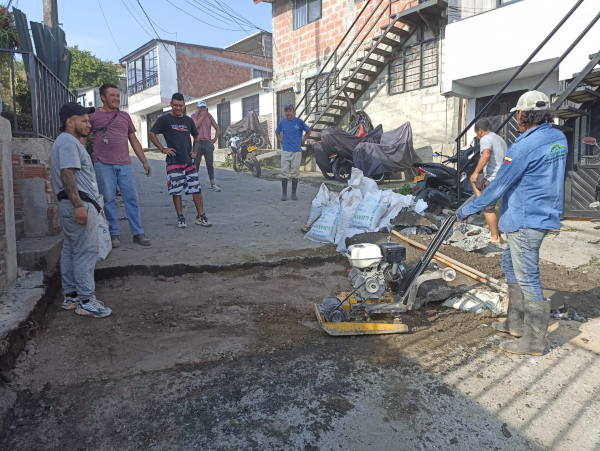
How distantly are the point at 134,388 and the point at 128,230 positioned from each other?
12.7 ft

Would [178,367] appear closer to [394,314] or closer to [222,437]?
[222,437]

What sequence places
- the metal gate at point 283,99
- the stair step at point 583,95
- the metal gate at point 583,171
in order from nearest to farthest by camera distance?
the stair step at point 583,95 → the metal gate at point 583,171 → the metal gate at point 283,99

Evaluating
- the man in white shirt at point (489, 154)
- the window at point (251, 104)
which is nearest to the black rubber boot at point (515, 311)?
the man in white shirt at point (489, 154)

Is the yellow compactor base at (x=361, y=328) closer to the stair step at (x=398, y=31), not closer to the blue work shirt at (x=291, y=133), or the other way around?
the blue work shirt at (x=291, y=133)

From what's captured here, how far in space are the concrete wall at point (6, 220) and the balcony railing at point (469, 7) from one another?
9.03m

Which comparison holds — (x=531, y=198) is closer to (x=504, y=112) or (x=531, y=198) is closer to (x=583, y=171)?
(x=583, y=171)

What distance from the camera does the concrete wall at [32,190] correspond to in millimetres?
4305

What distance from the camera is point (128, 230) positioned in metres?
5.87

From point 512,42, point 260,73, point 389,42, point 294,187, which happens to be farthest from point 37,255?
point 260,73

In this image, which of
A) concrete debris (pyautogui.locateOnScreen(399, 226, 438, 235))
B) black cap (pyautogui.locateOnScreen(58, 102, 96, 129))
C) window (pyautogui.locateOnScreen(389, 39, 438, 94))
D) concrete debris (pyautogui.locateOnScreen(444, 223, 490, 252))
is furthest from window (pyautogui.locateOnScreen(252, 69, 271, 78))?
black cap (pyautogui.locateOnScreen(58, 102, 96, 129))

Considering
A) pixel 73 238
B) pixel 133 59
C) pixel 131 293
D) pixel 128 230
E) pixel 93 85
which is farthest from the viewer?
pixel 93 85

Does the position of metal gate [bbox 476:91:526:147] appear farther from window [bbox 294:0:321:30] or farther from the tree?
the tree

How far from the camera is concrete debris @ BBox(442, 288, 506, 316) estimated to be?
3469mm

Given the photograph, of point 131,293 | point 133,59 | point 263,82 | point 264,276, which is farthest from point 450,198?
point 133,59
